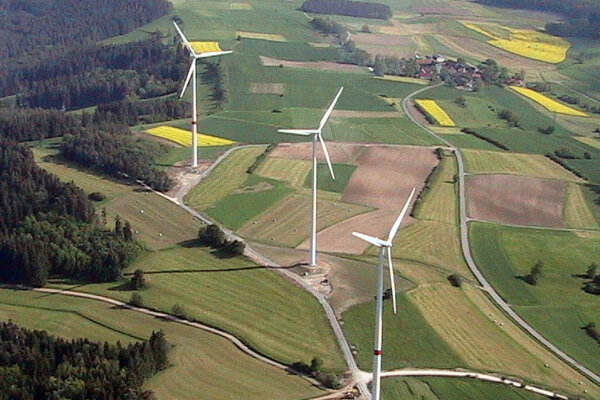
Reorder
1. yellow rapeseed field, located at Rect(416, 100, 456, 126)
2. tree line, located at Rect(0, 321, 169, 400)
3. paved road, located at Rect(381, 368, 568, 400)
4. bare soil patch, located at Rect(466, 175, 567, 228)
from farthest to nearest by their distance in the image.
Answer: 1. yellow rapeseed field, located at Rect(416, 100, 456, 126)
2. bare soil patch, located at Rect(466, 175, 567, 228)
3. paved road, located at Rect(381, 368, 568, 400)
4. tree line, located at Rect(0, 321, 169, 400)

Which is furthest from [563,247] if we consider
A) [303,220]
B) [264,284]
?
[264,284]

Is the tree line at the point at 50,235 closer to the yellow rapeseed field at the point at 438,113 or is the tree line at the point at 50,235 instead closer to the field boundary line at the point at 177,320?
the field boundary line at the point at 177,320

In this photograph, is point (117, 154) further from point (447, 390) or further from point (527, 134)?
point (527, 134)

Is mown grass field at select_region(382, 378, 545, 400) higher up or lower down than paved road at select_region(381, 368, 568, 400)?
lower down

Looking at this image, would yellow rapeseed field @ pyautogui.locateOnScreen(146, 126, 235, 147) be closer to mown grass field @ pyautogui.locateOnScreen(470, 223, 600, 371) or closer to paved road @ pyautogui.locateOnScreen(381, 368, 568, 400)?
mown grass field @ pyautogui.locateOnScreen(470, 223, 600, 371)

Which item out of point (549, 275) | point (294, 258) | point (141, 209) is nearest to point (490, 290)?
point (549, 275)

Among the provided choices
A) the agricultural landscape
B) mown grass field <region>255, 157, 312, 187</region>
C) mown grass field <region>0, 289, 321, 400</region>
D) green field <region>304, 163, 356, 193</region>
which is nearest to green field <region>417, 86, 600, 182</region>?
the agricultural landscape

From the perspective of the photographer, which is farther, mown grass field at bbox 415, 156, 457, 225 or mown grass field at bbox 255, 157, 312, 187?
mown grass field at bbox 255, 157, 312, 187
